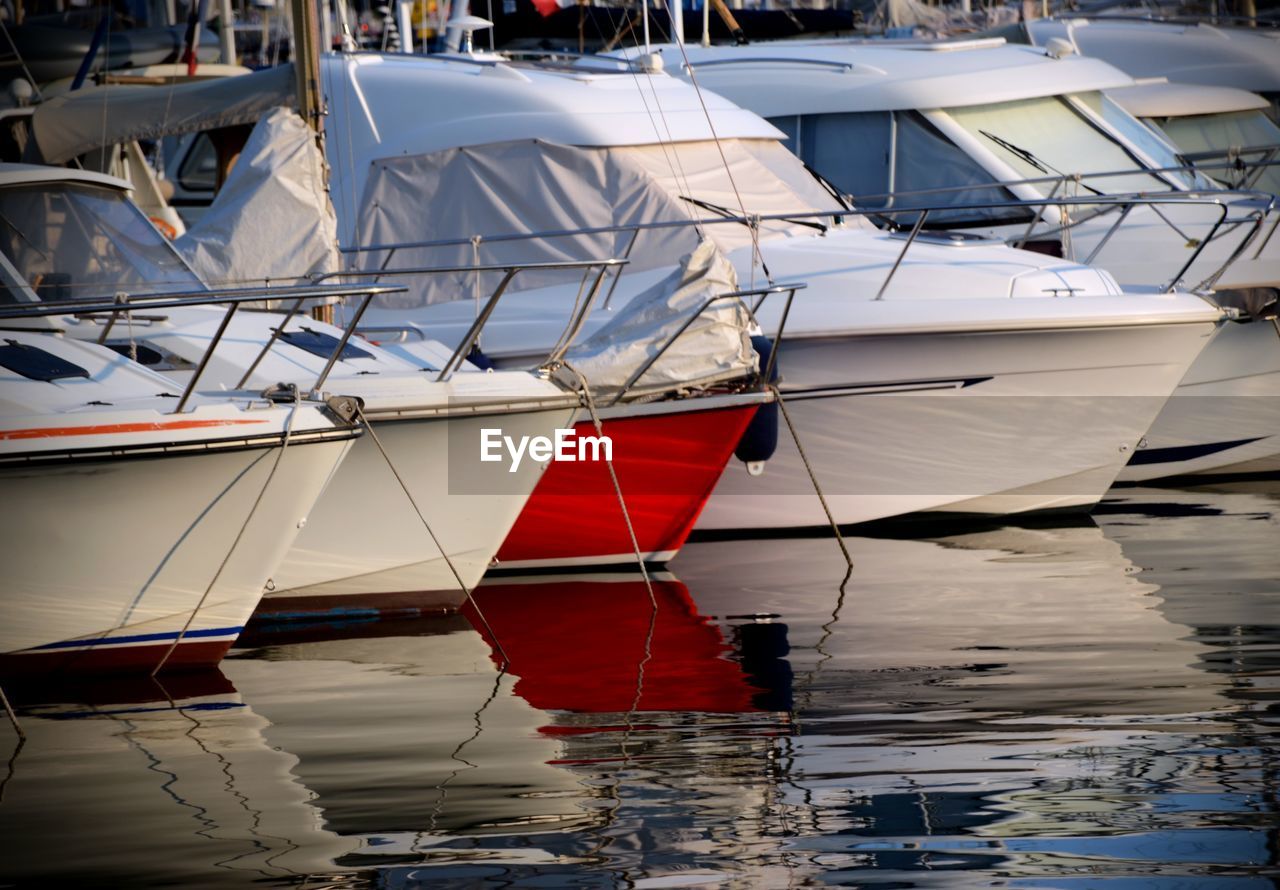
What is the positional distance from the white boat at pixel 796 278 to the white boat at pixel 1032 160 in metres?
1.22

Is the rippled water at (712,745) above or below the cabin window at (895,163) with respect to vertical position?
below

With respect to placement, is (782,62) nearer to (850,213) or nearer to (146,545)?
(850,213)

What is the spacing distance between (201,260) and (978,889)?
662 cm

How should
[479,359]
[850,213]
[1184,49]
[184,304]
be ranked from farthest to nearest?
[1184,49] < [850,213] < [479,359] < [184,304]

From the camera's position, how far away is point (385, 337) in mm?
10859

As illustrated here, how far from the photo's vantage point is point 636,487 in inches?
392

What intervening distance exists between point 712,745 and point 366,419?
2618mm

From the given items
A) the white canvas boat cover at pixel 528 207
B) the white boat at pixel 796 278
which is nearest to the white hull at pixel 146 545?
the white boat at pixel 796 278

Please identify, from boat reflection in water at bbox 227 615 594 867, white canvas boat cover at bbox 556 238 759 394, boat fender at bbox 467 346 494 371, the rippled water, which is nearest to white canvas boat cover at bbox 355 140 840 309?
boat fender at bbox 467 346 494 371

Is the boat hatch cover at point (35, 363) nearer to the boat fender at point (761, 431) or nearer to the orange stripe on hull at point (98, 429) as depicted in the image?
the orange stripe on hull at point (98, 429)

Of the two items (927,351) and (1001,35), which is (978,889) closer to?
(927,351)

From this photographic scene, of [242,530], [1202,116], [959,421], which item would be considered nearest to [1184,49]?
[1202,116]

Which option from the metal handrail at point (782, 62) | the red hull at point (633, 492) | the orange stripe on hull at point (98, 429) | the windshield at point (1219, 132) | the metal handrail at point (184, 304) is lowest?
the red hull at point (633, 492)

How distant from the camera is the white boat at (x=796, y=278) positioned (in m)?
10.6
